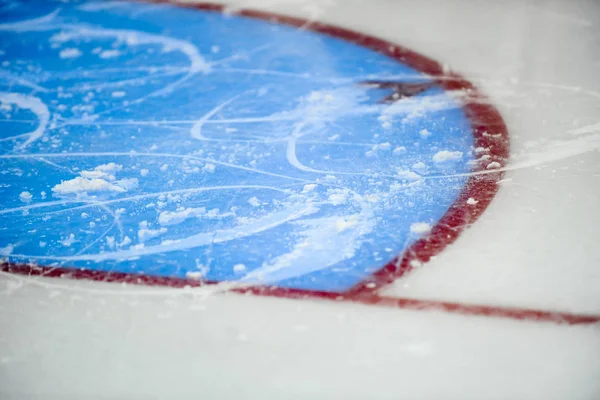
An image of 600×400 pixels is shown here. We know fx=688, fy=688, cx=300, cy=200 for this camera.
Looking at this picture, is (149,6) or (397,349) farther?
(149,6)

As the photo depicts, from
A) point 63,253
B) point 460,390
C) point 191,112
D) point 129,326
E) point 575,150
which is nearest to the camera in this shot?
point 460,390

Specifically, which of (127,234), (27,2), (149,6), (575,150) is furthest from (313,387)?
(27,2)

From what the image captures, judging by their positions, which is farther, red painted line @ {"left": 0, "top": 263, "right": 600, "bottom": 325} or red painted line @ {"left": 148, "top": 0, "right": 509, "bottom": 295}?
red painted line @ {"left": 148, "top": 0, "right": 509, "bottom": 295}

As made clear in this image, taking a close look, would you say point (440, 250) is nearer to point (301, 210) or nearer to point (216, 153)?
point (301, 210)

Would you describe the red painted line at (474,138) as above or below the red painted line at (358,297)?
above

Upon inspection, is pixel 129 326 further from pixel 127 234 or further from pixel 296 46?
pixel 296 46

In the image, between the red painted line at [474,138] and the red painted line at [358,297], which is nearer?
the red painted line at [358,297]

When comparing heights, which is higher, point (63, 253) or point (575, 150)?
point (575, 150)

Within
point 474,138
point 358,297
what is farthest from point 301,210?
point 474,138

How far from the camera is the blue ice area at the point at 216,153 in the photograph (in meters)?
1.33

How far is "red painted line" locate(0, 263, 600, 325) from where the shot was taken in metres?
1.16

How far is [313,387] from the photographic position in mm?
1048

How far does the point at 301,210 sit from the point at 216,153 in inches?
13.0

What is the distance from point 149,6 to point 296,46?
0.68 meters
